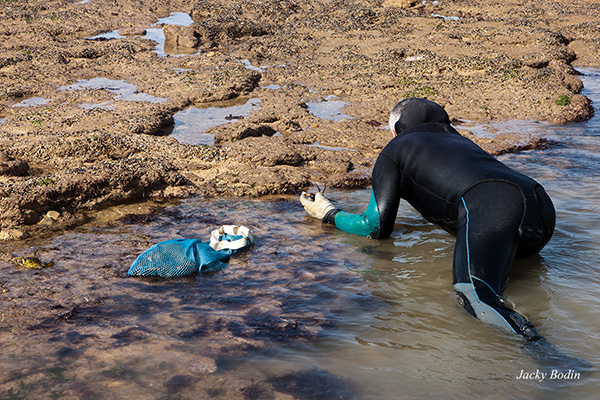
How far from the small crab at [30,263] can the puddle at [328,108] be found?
235 inches

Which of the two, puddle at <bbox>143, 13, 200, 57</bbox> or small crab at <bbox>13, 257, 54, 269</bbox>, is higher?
puddle at <bbox>143, 13, 200, 57</bbox>

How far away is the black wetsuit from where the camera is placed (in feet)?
10.5

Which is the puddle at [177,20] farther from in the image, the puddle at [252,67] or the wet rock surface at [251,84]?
the puddle at [252,67]

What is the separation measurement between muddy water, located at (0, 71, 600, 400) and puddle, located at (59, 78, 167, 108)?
18.0 feet

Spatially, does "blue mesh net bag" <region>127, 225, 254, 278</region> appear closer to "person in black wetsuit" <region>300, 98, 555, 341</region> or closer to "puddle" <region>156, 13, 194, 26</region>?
"person in black wetsuit" <region>300, 98, 555, 341</region>

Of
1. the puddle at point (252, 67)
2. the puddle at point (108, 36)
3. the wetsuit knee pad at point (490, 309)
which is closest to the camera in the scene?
the wetsuit knee pad at point (490, 309)

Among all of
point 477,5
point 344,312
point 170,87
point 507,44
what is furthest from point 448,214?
point 477,5

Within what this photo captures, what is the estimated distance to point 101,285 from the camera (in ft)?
11.9

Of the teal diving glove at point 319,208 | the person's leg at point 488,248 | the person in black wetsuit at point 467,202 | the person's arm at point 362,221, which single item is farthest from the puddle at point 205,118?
the person's leg at point 488,248

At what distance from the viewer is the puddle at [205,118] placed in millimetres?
8023

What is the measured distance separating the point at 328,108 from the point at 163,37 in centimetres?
880

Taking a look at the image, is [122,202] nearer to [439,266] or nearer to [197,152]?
[197,152]

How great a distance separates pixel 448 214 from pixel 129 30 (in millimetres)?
15189

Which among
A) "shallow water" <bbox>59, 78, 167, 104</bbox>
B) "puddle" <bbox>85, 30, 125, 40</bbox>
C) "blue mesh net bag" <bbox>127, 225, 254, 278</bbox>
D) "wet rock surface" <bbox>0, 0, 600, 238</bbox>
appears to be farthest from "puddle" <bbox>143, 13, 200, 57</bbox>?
"blue mesh net bag" <bbox>127, 225, 254, 278</bbox>
